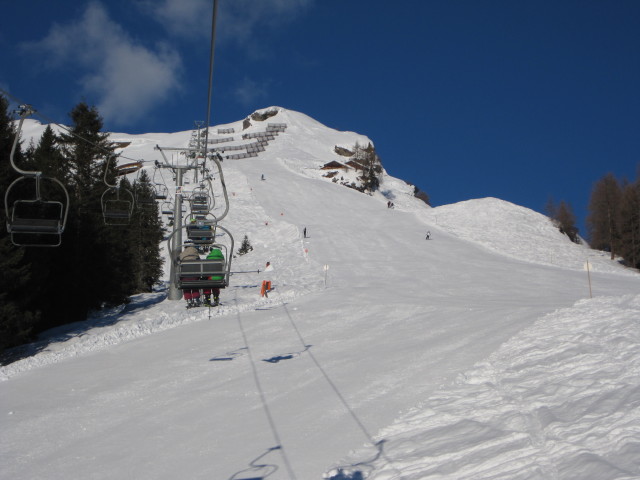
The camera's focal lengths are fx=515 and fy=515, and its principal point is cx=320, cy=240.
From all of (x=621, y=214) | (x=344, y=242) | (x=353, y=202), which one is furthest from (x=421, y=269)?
(x=353, y=202)

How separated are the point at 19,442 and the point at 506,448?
6667 mm

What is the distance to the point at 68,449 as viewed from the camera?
7137mm

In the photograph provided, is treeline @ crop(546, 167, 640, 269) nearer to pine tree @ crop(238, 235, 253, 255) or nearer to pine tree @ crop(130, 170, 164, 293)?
pine tree @ crop(238, 235, 253, 255)

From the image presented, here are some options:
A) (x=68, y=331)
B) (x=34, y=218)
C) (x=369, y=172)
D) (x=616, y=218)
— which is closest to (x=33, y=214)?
(x=34, y=218)

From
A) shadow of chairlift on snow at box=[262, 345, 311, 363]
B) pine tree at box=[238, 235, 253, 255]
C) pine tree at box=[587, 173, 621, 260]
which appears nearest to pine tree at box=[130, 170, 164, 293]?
pine tree at box=[238, 235, 253, 255]

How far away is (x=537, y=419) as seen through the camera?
6234 millimetres

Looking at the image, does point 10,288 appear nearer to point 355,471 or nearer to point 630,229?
point 355,471

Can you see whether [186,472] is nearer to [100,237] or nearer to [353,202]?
[100,237]

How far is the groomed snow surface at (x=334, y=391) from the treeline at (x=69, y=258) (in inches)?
65.2

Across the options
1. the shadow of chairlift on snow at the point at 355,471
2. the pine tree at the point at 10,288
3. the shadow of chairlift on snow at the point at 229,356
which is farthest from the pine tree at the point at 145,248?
the shadow of chairlift on snow at the point at 355,471

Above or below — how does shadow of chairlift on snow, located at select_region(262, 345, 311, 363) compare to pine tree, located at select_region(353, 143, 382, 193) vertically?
below

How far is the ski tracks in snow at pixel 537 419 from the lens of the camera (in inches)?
194

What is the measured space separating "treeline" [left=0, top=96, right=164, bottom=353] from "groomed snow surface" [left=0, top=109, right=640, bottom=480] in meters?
1.66

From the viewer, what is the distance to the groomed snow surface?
5828 millimetres
